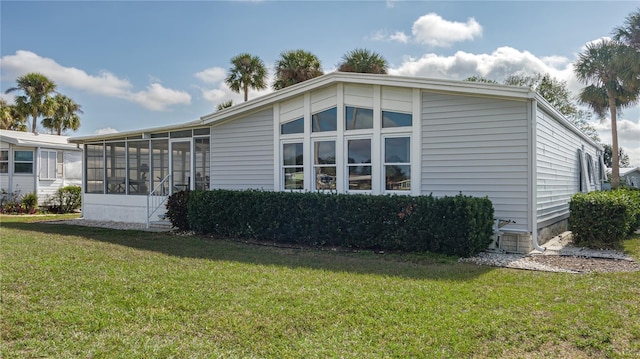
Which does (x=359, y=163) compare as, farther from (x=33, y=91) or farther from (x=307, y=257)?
(x=33, y=91)

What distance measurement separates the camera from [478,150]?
8.09m


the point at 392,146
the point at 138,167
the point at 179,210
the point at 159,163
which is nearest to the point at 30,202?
the point at 138,167

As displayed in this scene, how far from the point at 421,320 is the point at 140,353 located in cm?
248

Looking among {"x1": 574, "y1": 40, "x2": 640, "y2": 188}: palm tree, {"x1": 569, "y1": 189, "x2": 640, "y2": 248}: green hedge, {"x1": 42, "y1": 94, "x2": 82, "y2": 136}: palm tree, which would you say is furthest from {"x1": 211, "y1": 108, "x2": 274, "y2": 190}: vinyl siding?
{"x1": 42, "y1": 94, "x2": 82, "y2": 136}: palm tree

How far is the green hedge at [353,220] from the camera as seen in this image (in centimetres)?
736

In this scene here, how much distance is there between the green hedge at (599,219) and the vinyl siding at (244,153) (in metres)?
7.02

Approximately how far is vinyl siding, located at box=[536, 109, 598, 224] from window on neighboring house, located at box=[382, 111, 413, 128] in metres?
2.49

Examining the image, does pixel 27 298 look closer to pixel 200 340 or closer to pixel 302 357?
pixel 200 340

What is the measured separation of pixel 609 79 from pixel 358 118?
1543 centimetres

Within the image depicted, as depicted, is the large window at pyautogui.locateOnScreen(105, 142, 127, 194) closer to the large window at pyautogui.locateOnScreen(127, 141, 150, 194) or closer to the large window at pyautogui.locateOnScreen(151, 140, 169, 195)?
the large window at pyautogui.locateOnScreen(127, 141, 150, 194)

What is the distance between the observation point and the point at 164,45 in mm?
12734

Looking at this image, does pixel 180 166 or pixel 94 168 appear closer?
pixel 180 166

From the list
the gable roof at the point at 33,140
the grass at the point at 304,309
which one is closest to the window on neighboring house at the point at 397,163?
the grass at the point at 304,309

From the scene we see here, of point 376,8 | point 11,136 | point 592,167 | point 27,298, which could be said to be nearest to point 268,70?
point 11,136
